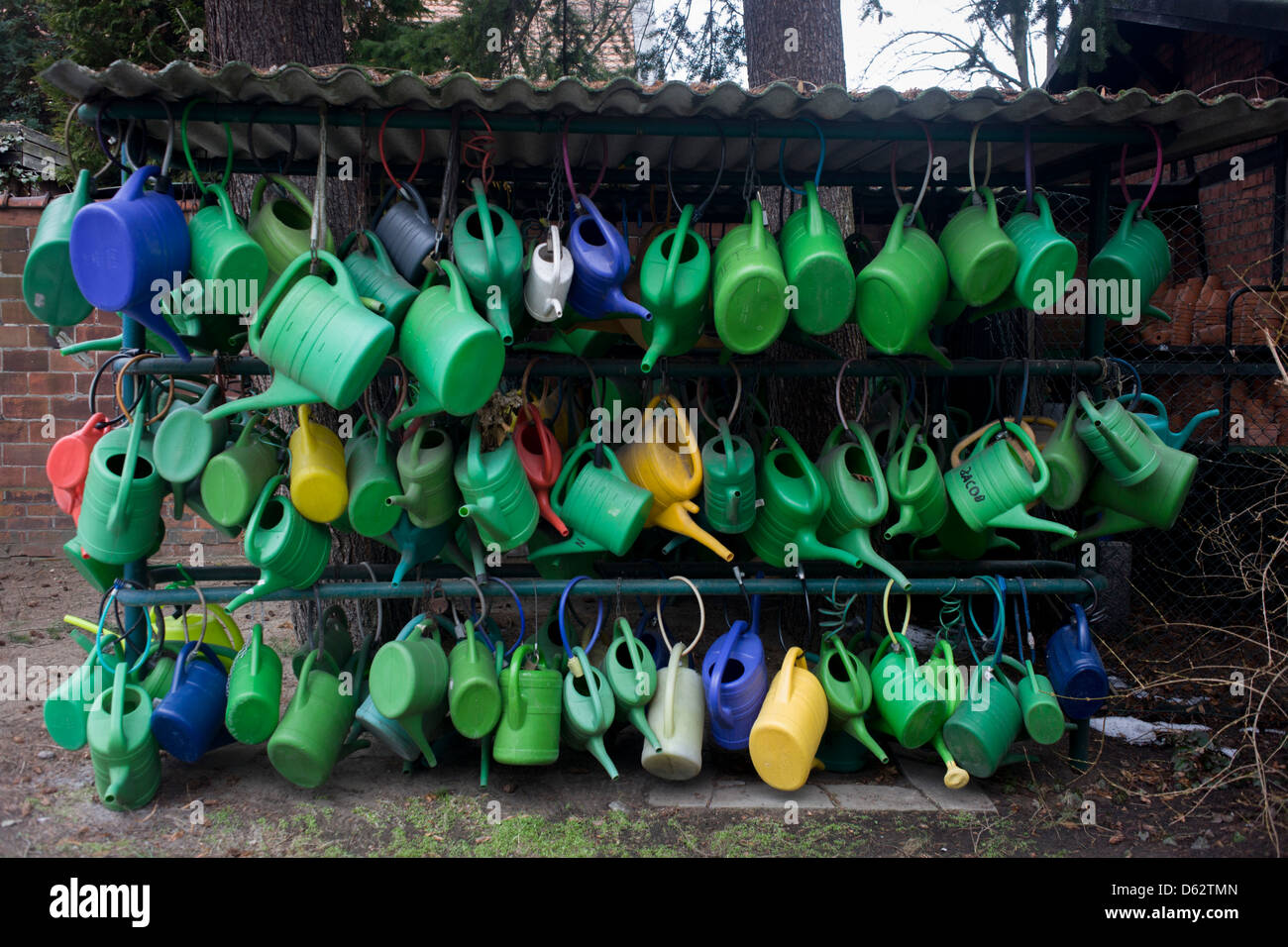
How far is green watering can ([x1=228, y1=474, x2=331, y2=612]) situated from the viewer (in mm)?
2746

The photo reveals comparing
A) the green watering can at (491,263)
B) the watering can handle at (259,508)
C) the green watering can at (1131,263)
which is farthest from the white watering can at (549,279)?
the green watering can at (1131,263)

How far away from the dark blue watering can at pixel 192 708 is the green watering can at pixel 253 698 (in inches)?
2.7

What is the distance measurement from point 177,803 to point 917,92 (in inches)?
119

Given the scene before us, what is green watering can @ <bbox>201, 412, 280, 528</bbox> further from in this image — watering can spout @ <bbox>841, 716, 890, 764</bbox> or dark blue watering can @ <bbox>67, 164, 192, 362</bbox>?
watering can spout @ <bbox>841, 716, 890, 764</bbox>

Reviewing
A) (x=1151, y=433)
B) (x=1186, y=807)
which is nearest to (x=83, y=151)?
(x=1151, y=433)

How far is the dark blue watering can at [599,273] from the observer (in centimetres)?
277

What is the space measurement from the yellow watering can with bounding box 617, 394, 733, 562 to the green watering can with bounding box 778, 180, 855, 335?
1.63 feet

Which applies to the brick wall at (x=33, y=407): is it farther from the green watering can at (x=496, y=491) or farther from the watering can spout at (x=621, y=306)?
the watering can spout at (x=621, y=306)

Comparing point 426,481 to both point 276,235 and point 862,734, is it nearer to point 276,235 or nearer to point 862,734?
point 276,235

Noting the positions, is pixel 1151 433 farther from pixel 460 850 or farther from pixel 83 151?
pixel 83 151

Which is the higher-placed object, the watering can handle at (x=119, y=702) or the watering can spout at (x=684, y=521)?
the watering can spout at (x=684, y=521)

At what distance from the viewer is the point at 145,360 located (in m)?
2.84

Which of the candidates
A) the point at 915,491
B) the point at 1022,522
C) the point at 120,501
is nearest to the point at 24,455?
the point at 120,501

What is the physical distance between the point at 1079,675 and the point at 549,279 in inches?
81.7
